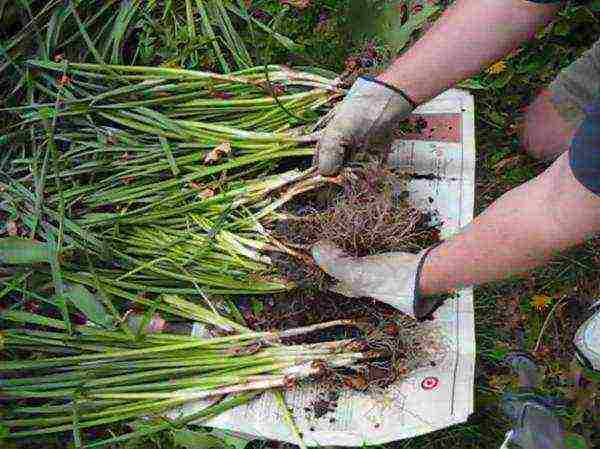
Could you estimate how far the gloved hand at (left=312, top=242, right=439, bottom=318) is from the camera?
1662mm

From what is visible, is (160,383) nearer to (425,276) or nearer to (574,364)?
(425,276)

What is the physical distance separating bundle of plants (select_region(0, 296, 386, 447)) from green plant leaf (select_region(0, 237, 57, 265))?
0.12 metres

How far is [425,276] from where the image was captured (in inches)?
64.6

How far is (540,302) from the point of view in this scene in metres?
2.02

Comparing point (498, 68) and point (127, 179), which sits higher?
point (498, 68)

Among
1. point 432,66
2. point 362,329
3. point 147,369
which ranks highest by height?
point 432,66

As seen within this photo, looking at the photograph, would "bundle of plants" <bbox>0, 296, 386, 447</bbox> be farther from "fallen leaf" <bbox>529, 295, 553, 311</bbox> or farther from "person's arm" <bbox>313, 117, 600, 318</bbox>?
"fallen leaf" <bbox>529, 295, 553, 311</bbox>

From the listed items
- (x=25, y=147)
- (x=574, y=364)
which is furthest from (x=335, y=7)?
(x=574, y=364)

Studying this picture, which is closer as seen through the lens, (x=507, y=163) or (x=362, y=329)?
(x=362, y=329)

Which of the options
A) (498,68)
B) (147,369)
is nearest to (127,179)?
(147,369)

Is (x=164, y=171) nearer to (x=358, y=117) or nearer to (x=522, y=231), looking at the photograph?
(x=358, y=117)

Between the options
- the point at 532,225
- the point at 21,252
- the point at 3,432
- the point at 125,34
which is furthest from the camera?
the point at 125,34

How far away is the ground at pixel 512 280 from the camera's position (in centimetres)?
187

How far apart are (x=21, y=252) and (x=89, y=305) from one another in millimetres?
202
